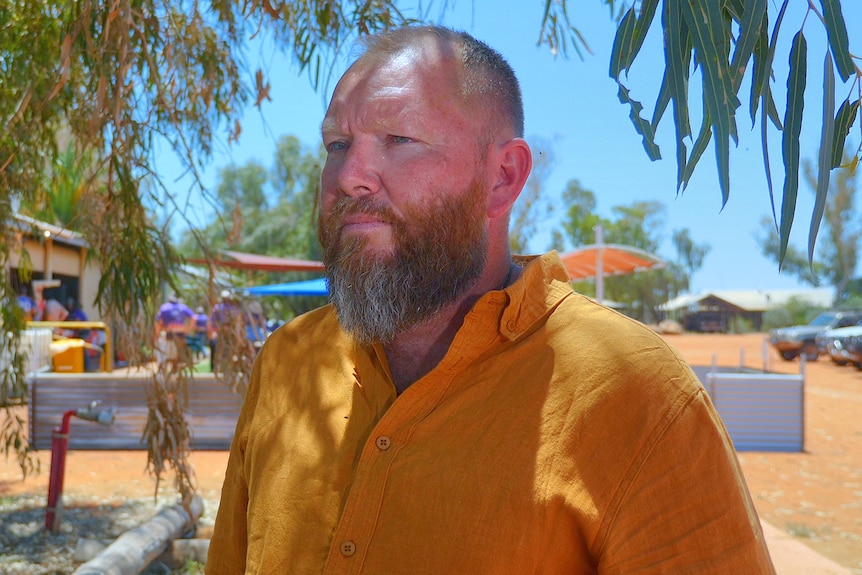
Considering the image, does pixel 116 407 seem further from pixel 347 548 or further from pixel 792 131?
pixel 792 131

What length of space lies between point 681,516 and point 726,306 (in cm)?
7692

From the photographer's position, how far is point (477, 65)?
5.66ft

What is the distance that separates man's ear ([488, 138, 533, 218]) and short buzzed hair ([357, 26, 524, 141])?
0.18 ft

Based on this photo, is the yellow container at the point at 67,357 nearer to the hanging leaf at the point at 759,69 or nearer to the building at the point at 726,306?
the hanging leaf at the point at 759,69

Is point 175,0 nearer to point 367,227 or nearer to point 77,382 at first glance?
point 367,227

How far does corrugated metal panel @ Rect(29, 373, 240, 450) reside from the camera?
9.45 m

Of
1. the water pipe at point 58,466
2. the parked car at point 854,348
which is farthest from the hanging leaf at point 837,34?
the parked car at point 854,348

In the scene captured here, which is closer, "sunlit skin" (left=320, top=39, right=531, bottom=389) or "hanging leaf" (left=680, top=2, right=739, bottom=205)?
"hanging leaf" (left=680, top=2, right=739, bottom=205)

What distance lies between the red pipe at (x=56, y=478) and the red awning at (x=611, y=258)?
929 centimetres

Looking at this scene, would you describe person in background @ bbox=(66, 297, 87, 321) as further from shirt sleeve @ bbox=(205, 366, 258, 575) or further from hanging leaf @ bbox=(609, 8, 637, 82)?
hanging leaf @ bbox=(609, 8, 637, 82)

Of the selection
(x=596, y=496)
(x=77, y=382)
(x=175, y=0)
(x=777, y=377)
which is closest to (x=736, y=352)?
(x=777, y=377)

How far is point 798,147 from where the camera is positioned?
4.37ft

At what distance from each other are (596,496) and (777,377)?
31.8ft

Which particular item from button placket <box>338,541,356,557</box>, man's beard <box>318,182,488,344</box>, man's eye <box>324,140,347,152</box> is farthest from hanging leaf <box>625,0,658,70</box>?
button placket <box>338,541,356,557</box>
